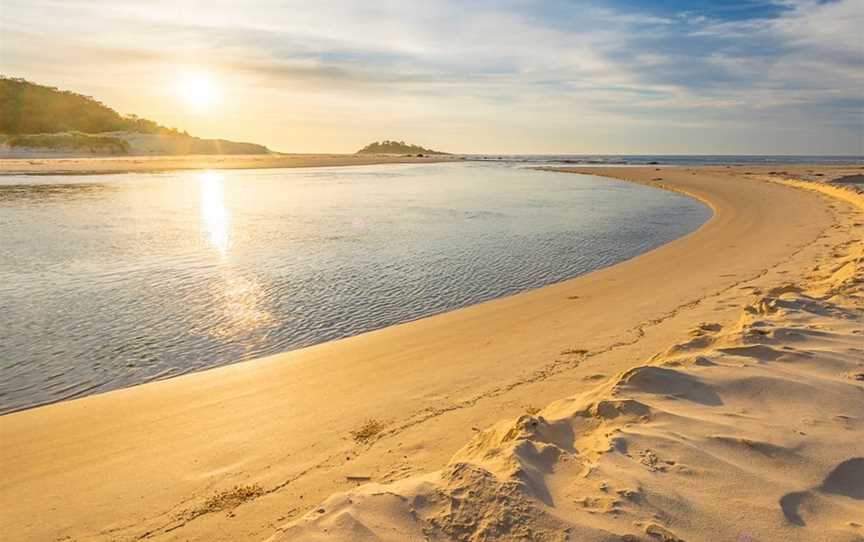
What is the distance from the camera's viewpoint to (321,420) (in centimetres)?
531

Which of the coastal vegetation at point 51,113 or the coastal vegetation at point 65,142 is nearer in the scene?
the coastal vegetation at point 65,142

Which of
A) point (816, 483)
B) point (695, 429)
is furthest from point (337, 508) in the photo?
point (816, 483)

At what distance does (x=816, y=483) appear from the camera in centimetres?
354

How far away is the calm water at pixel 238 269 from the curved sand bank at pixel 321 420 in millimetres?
1004

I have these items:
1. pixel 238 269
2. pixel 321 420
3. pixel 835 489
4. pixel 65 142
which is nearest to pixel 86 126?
pixel 65 142

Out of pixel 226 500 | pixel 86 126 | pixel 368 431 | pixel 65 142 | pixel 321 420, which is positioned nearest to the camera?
pixel 226 500

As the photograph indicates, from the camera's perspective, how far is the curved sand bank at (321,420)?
3.82 meters

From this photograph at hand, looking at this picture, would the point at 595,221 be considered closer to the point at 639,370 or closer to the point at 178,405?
the point at 639,370

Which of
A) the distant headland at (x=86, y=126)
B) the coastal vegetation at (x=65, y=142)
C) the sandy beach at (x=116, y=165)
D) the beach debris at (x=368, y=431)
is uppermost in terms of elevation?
the distant headland at (x=86, y=126)

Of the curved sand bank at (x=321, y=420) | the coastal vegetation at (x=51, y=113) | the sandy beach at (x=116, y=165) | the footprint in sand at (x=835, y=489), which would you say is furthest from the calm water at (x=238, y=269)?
the coastal vegetation at (x=51, y=113)

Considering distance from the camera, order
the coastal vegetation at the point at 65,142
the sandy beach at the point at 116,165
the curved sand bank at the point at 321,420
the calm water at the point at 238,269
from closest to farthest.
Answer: the curved sand bank at the point at 321,420
the calm water at the point at 238,269
the sandy beach at the point at 116,165
the coastal vegetation at the point at 65,142

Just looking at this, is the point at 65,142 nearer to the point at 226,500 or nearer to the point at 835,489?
the point at 226,500

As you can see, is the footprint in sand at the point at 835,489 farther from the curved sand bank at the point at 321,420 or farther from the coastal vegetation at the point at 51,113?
the coastal vegetation at the point at 51,113

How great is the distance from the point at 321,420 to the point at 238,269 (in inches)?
329
